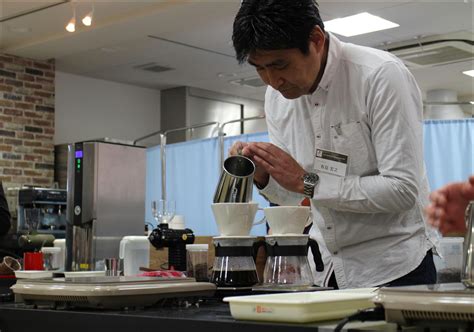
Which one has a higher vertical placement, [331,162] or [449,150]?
[449,150]

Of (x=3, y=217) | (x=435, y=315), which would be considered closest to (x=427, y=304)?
(x=435, y=315)

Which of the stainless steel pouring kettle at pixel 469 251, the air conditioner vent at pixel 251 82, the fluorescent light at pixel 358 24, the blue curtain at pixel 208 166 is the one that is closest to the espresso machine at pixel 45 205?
the blue curtain at pixel 208 166

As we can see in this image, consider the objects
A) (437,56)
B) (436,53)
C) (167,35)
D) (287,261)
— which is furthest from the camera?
(437,56)

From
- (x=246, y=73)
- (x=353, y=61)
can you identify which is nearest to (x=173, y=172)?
(x=246, y=73)

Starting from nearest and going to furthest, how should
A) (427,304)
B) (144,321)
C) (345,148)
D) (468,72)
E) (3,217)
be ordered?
(427,304), (144,321), (345,148), (3,217), (468,72)

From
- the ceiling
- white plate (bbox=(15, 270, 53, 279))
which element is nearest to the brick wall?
the ceiling

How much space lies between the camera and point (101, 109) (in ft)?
30.1

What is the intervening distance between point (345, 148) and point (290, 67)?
0.24 meters

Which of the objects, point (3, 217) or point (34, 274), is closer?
point (34, 274)

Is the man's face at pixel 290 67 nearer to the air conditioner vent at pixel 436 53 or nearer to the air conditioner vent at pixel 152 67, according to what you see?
the air conditioner vent at pixel 436 53

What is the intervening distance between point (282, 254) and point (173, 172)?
6130 millimetres

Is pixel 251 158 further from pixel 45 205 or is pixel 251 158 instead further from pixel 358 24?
pixel 45 205

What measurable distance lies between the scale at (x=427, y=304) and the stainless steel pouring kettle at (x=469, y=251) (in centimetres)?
3

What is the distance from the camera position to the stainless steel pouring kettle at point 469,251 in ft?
3.29
